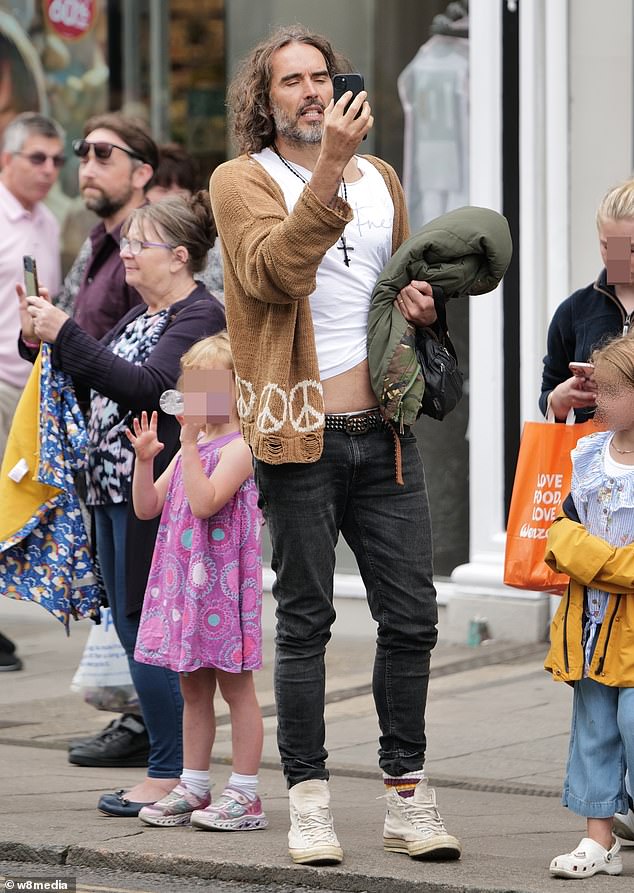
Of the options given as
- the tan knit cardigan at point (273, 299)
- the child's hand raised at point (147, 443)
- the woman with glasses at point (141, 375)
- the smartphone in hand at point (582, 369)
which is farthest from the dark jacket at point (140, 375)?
the smartphone in hand at point (582, 369)

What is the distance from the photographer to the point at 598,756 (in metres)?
4.49

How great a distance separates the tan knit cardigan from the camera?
4207 millimetres

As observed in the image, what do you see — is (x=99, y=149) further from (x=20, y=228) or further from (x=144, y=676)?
(x=144, y=676)

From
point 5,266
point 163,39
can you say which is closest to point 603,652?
point 5,266

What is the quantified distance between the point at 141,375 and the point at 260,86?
3.79ft

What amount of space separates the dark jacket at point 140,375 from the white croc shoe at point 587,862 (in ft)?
5.46

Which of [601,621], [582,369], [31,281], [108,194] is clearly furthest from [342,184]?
[108,194]

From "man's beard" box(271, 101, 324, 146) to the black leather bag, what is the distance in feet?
1.64

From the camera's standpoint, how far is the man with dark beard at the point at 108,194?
6352mm

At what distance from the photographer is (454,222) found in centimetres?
447

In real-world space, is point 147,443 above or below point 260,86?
below

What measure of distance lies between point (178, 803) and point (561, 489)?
55.0 inches

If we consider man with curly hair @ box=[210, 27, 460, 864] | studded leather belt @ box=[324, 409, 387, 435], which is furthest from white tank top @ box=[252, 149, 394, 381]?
studded leather belt @ box=[324, 409, 387, 435]

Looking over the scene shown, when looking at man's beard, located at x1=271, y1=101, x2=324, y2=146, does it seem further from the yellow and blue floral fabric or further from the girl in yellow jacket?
the yellow and blue floral fabric
